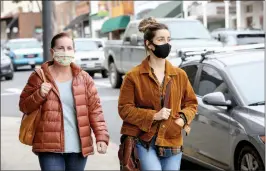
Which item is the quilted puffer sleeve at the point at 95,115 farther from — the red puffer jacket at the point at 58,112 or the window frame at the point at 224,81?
the window frame at the point at 224,81

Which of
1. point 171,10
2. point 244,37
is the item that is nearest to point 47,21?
point 244,37

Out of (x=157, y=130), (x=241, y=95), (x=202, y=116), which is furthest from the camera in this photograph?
Answer: (x=202, y=116)

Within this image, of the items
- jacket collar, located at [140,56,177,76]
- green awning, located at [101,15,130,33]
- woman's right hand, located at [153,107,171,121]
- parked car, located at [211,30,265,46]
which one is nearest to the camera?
woman's right hand, located at [153,107,171,121]

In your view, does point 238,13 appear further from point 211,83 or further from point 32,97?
point 32,97

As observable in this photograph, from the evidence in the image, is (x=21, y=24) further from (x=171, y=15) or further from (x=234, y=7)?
(x=234, y=7)

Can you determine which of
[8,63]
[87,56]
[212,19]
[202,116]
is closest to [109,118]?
[202,116]

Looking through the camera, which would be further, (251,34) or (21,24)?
(21,24)

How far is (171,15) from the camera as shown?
39781mm

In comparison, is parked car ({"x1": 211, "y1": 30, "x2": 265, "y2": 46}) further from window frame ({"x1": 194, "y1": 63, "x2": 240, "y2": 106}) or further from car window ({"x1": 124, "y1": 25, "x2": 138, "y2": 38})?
window frame ({"x1": 194, "y1": 63, "x2": 240, "y2": 106})

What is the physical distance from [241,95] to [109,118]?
6485mm

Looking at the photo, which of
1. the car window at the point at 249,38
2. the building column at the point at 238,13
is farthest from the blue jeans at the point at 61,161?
the building column at the point at 238,13

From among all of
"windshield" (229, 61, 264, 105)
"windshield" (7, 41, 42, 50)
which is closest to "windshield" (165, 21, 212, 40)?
"windshield" (229, 61, 264, 105)

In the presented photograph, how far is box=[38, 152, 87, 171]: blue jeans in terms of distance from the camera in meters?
4.40

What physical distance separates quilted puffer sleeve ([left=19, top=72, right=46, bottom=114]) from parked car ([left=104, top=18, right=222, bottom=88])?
968 cm
